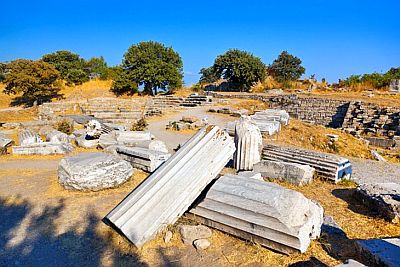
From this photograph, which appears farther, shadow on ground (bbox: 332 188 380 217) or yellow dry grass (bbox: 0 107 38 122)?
yellow dry grass (bbox: 0 107 38 122)

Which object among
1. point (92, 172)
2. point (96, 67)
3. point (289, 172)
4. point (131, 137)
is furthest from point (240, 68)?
point (92, 172)

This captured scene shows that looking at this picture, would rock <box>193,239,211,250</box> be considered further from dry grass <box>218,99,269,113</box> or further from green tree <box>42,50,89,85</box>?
green tree <box>42,50,89,85</box>

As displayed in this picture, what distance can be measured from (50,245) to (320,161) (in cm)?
494

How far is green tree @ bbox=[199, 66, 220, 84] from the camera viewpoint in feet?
110

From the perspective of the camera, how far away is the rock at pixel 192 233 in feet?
11.1

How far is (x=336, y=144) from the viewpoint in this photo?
10.3m

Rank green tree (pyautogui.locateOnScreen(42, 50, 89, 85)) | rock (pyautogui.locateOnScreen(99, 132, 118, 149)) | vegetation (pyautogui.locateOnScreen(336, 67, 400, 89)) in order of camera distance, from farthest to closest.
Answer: green tree (pyautogui.locateOnScreen(42, 50, 89, 85)), vegetation (pyautogui.locateOnScreen(336, 67, 400, 89)), rock (pyautogui.locateOnScreen(99, 132, 118, 149))

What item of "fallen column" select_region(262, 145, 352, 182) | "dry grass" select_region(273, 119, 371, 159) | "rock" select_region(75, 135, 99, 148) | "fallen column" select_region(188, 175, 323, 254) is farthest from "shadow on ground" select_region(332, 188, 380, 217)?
"rock" select_region(75, 135, 99, 148)

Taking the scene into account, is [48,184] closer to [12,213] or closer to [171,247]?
[12,213]

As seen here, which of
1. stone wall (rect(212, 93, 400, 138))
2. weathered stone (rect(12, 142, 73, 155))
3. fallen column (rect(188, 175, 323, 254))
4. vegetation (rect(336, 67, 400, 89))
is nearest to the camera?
fallen column (rect(188, 175, 323, 254))

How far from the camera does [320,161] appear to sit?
598 cm

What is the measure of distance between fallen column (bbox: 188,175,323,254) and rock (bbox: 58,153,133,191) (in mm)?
2063

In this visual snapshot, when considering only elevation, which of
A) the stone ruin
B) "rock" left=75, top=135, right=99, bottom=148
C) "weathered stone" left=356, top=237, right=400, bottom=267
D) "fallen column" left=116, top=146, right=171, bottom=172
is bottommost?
"rock" left=75, top=135, right=99, bottom=148

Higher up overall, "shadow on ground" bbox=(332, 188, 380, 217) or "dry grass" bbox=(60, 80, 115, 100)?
"dry grass" bbox=(60, 80, 115, 100)
